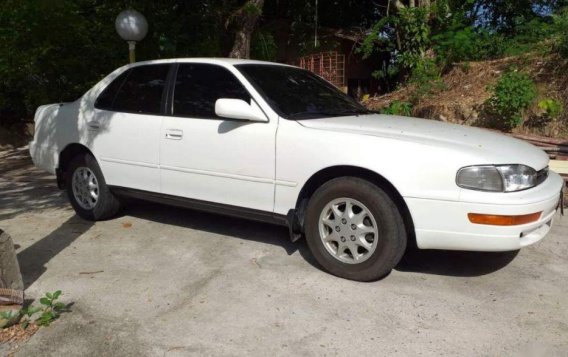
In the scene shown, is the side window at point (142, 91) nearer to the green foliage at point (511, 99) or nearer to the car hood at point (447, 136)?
the car hood at point (447, 136)

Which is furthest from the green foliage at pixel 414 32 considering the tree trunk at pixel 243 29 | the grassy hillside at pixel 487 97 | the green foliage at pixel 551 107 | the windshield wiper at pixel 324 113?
the windshield wiper at pixel 324 113

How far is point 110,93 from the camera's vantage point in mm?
5078

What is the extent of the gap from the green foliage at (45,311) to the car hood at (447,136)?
203 cm

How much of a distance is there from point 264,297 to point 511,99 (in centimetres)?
512

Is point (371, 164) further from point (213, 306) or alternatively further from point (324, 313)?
point (213, 306)

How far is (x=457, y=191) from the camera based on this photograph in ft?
10.9

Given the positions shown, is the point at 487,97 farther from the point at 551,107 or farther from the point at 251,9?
the point at 251,9

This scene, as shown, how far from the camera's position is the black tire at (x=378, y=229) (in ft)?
11.5

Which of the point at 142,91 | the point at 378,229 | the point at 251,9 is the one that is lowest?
the point at 378,229

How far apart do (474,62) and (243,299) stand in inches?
281

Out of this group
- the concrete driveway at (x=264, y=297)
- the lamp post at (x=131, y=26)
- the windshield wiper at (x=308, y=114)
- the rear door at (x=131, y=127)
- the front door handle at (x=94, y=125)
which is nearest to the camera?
the concrete driveway at (x=264, y=297)

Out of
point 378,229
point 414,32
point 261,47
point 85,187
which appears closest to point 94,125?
point 85,187

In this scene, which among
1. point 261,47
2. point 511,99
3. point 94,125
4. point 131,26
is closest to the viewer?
point 94,125

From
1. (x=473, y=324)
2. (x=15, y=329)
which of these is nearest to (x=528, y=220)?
(x=473, y=324)
